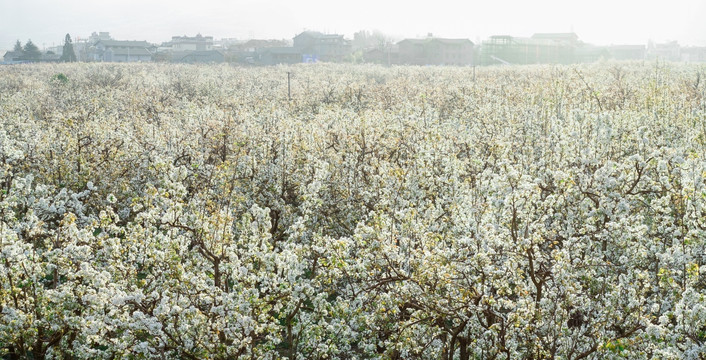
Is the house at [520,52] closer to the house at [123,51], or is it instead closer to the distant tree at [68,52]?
the house at [123,51]

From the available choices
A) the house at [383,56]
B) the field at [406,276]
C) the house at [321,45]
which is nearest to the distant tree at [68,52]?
the house at [321,45]

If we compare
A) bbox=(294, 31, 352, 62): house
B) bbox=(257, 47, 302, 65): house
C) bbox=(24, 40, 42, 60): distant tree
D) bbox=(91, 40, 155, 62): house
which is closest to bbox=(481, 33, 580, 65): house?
bbox=(294, 31, 352, 62): house

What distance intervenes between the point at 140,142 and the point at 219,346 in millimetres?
9242

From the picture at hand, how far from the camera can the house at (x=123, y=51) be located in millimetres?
88844

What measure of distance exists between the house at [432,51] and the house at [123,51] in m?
38.9

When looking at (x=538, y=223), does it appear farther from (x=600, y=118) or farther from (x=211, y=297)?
(x=211, y=297)

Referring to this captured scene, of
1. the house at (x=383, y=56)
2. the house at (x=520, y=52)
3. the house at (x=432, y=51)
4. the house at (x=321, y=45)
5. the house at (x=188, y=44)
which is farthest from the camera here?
A: the house at (x=188, y=44)

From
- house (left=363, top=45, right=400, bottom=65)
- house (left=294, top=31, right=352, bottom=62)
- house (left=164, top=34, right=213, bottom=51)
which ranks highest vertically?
house (left=164, top=34, right=213, bottom=51)

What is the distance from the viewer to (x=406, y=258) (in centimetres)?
618

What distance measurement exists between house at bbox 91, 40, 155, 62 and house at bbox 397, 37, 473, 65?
38.9m

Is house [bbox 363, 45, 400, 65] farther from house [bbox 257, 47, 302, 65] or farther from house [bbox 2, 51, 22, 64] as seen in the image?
house [bbox 2, 51, 22, 64]

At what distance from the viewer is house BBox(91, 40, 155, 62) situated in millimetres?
88844

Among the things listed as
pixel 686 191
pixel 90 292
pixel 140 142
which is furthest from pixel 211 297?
pixel 140 142

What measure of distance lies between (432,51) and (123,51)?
4709 centimetres
